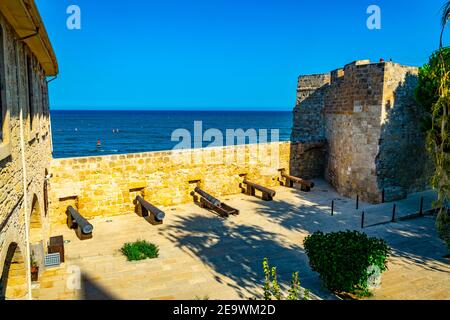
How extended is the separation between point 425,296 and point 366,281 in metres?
1.28

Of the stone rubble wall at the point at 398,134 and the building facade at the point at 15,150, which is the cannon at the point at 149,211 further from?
the stone rubble wall at the point at 398,134

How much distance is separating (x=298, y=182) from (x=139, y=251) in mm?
9270

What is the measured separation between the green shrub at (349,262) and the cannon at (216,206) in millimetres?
6015

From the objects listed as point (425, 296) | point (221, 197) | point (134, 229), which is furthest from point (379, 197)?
point (134, 229)

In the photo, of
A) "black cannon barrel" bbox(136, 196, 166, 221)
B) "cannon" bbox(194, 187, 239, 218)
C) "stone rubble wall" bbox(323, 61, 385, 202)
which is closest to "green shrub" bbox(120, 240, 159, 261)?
"black cannon barrel" bbox(136, 196, 166, 221)

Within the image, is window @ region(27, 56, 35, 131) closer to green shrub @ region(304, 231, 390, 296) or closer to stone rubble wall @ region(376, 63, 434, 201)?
green shrub @ region(304, 231, 390, 296)

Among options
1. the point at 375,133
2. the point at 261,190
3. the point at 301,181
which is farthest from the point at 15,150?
the point at 301,181

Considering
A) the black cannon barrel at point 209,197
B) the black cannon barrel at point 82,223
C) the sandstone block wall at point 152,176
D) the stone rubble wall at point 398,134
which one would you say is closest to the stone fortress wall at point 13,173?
the black cannon barrel at point 82,223

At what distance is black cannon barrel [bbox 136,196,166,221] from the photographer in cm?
1203

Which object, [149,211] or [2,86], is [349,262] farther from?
[149,211]

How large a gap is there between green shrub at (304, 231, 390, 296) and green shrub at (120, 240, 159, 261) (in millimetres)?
4413

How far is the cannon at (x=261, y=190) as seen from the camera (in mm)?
15246

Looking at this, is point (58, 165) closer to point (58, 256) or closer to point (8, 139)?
point (58, 256)

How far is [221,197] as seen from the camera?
52.0ft
